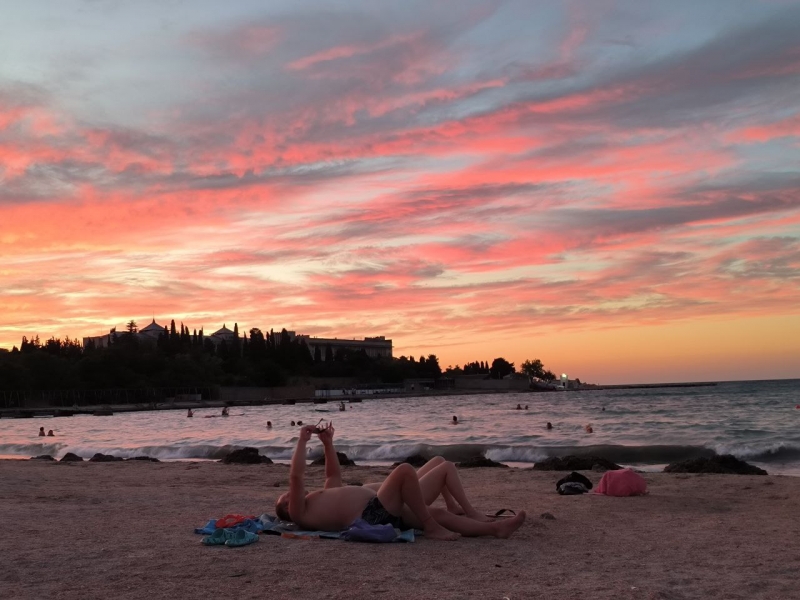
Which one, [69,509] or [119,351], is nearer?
[69,509]

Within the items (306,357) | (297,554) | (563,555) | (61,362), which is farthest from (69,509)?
(306,357)

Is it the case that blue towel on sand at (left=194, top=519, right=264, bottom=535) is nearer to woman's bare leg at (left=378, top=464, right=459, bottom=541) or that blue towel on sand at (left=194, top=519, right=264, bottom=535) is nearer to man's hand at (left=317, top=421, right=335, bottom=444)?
man's hand at (left=317, top=421, right=335, bottom=444)

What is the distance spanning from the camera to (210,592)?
17.8ft

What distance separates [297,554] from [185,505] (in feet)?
14.5

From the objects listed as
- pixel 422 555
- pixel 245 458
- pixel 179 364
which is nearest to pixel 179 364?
pixel 179 364

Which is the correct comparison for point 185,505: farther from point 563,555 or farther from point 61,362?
point 61,362

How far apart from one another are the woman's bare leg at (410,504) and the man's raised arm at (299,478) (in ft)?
2.45

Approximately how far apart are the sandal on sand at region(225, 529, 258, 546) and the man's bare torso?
60cm

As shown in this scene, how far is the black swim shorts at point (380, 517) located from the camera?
7.45 meters

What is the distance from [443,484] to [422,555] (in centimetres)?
105

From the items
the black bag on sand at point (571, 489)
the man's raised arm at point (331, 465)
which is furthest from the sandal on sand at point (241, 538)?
the black bag on sand at point (571, 489)

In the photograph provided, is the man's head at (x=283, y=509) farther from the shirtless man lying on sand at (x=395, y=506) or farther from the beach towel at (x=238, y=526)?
the beach towel at (x=238, y=526)

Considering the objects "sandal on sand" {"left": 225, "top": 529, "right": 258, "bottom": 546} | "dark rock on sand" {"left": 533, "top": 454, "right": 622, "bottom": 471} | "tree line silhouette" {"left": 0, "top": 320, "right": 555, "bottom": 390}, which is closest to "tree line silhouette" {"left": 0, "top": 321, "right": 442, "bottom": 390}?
"tree line silhouette" {"left": 0, "top": 320, "right": 555, "bottom": 390}

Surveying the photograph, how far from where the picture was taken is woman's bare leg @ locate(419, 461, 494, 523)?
7.67 m
